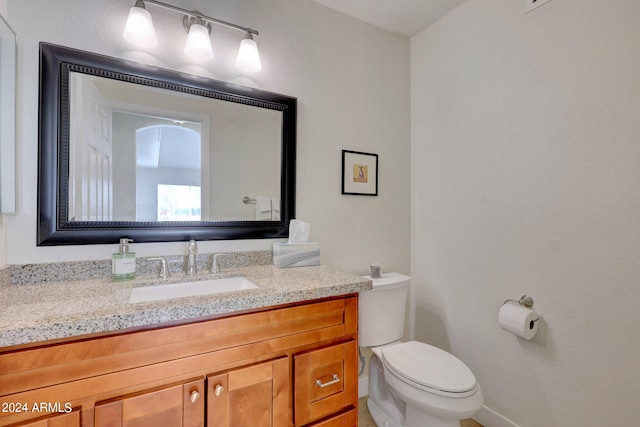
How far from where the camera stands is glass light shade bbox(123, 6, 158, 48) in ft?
4.00

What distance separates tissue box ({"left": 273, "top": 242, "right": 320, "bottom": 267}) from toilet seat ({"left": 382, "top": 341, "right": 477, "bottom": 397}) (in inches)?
24.1

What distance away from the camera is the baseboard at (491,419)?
61.1 inches

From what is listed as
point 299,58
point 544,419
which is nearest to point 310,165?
point 299,58

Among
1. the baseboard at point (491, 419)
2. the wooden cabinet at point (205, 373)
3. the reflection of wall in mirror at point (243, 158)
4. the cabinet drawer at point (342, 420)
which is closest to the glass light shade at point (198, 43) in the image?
the reflection of wall in mirror at point (243, 158)

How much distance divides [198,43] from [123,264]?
1021 mm

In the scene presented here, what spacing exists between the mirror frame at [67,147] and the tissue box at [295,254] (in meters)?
0.21

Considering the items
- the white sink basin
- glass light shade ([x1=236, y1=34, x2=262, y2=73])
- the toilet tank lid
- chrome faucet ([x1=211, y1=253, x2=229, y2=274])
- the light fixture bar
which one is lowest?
the toilet tank lid

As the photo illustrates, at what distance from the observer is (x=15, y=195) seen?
1098mm

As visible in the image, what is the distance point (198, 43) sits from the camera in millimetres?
1332

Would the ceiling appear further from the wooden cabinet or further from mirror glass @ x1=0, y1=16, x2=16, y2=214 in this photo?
the wooden cabinet

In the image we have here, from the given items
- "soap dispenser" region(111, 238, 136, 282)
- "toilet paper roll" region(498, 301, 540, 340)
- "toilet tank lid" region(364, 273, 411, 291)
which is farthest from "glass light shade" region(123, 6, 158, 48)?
"toilet paper roll" region(498, 301, 540, 340)

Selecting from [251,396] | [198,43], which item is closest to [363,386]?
[251,396]

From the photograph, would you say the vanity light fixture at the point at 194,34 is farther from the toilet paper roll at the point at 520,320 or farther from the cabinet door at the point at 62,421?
the toilet paper roll at the point at 520,320

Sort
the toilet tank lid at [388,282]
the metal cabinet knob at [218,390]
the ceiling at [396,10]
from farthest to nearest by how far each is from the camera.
Answer: the ceiling at [396,10] → the toilet tank lid at [388,282] → the metal cabinet knob at [218,390]
